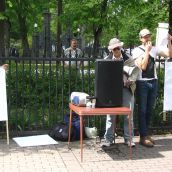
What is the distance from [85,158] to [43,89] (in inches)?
79.2

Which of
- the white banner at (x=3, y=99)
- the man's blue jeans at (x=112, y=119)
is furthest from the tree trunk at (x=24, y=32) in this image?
the man's blue jeans at (x=112, y=119)

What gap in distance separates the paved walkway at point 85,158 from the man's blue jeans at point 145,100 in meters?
0.39

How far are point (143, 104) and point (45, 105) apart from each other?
207 cm

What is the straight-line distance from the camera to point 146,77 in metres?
7.70

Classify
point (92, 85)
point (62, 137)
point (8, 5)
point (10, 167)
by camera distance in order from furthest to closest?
point (8, 5) → point (92, 85) → point (62, 137) → point (10, 167)

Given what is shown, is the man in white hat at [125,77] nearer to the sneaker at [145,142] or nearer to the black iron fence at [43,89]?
the sneaker at [145,142]

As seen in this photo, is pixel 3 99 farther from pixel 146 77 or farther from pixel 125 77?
pixel 146 77

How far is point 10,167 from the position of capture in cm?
657

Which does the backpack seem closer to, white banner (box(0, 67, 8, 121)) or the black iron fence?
the black iron fence

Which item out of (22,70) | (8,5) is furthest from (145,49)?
(8,5)

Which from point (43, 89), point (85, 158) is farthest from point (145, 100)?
point (43, 89)

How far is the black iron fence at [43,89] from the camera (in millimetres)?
8383

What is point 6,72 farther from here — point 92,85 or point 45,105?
point 92,85

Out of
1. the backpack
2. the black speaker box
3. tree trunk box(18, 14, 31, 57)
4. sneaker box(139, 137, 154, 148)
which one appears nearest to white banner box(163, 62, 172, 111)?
sneaker box(139, 137, 154, 148)
